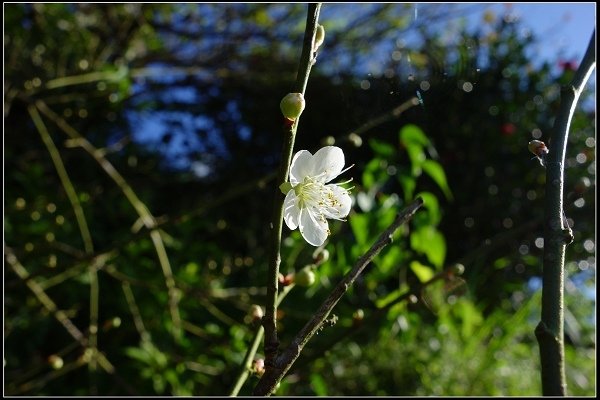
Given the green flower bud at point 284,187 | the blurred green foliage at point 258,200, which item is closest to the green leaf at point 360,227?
the blurred green foliage at point 258,200

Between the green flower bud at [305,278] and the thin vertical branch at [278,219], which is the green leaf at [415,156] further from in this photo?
the thin vertical branch at [278,219]

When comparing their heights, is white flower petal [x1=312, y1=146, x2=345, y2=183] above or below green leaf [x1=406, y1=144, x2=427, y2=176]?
below

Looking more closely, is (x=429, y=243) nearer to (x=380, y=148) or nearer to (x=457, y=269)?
(x=380, y=148)

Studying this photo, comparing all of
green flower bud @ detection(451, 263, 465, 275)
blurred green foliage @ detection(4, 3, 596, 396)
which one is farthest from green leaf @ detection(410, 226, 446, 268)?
green flower bud @ detection(451, 263, 465, 275)

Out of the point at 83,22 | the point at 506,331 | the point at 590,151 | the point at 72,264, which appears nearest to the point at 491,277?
the point at 506,331

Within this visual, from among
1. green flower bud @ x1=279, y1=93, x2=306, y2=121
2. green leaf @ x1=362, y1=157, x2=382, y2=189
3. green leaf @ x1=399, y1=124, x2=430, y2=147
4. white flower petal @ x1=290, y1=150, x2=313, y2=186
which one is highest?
green leaf @ x1=399, y1=124, x2=430, y2=147

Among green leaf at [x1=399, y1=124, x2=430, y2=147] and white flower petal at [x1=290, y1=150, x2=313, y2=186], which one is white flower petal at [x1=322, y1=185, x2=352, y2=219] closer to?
white flower petal at [x1=290, y1=150, x2=313, y2=186]

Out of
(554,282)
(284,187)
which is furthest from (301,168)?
(554,282)
